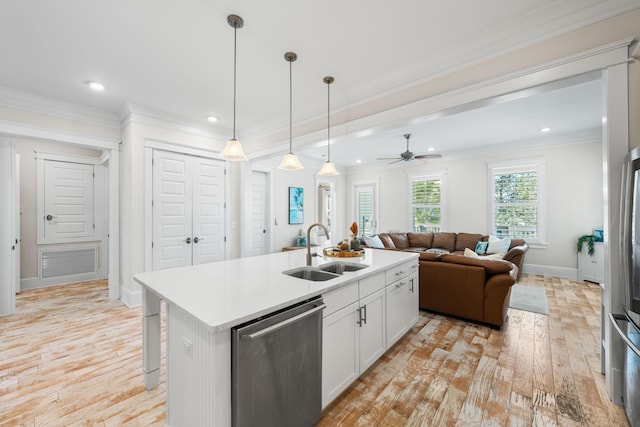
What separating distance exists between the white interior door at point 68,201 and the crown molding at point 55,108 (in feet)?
6.10

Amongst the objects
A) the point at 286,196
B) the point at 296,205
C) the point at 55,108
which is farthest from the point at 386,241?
the point at 55,108

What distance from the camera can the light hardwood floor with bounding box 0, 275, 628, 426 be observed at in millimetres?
1777

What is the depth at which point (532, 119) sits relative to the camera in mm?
4430

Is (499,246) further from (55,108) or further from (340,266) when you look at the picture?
(55,108)

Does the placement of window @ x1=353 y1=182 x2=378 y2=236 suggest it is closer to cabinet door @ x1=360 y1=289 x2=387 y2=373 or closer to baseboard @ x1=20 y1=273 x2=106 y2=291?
cabinet door @ x1=360 y1=289 x2=387 y2=373

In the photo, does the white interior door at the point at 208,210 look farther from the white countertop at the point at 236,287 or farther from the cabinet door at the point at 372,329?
the cabinet door at the point at 372,329

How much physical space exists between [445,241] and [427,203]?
123 centimetres

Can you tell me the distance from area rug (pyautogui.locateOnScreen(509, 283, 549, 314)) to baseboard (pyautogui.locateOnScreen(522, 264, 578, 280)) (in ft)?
3.92

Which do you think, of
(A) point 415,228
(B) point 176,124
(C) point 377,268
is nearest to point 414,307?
(C) point 377,268

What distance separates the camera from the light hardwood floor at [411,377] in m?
1.78

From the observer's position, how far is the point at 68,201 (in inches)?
201

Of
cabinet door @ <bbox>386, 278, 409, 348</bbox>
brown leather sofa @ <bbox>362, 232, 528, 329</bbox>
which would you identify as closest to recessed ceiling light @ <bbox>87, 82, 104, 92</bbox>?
cabinet door @ <bbox>386, 278, 409, 348</bbox>

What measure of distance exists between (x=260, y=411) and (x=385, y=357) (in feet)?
4.99

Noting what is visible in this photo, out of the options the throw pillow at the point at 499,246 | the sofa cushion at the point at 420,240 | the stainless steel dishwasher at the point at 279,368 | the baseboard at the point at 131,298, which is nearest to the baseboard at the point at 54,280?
the baseboard at the point at 131,298
